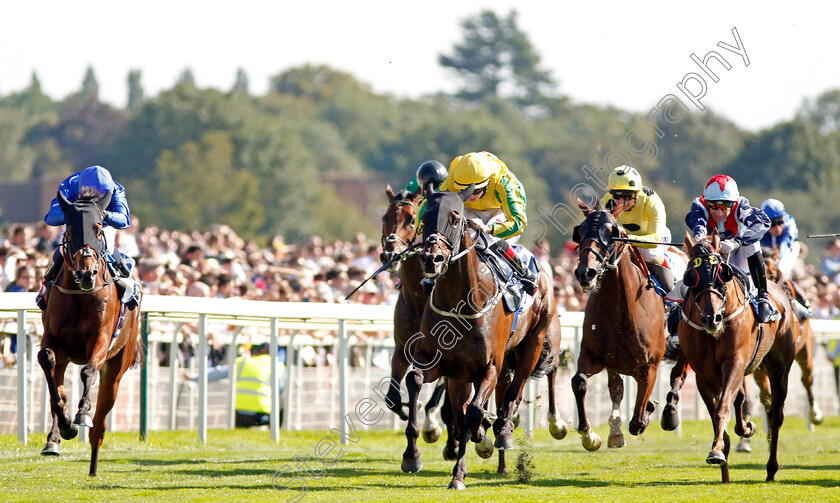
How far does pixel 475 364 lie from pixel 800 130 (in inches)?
1547

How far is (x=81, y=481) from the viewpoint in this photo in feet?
25.1

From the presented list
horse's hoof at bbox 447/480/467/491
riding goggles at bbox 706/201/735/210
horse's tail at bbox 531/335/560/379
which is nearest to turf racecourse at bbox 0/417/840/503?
horse's hoof at bbox 447/480/467/491

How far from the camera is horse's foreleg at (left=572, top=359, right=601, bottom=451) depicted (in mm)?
8453

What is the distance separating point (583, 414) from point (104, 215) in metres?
3.75

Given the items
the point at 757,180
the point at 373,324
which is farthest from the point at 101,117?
the point at 373,324

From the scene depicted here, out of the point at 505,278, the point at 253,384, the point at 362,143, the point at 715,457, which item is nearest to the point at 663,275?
the point at 505,278

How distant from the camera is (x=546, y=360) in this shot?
9297 mm

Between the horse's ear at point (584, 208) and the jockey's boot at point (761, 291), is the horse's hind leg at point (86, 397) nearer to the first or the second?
the horse's ear at point (584, 208)

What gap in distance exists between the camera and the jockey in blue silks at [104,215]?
795cm

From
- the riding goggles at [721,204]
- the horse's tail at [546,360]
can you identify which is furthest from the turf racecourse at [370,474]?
the riding goggles at [721,204]

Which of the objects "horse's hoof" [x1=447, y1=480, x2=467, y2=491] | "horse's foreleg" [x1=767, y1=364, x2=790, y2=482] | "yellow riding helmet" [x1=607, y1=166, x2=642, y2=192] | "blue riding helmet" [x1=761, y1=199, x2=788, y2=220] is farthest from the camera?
"blue riding helmet" [x1=761, y1=199, x2=788, y2=220]

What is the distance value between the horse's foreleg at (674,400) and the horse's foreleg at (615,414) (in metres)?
0.32

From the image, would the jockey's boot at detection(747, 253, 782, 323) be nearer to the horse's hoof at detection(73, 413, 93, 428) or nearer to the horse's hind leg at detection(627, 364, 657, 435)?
the horse's hind leg at detection(627, 364, 657, 435)

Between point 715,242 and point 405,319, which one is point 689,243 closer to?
point 715,242
